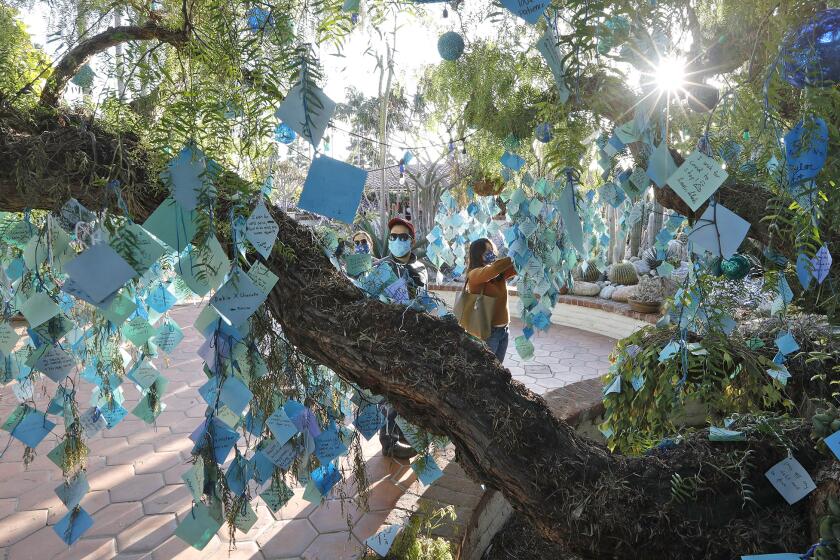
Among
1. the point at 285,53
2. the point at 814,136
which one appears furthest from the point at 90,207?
the point at 814,136

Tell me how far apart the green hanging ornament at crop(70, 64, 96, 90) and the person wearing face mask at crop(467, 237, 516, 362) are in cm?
200

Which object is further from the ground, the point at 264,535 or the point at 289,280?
the point at 289,280

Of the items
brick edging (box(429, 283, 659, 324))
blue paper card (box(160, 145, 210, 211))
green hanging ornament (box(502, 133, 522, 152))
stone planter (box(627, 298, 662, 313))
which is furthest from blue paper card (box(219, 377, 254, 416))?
stone planter (box(627, 298, 662, 313))

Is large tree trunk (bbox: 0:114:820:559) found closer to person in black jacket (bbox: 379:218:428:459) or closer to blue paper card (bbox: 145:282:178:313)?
blue paper card (bbox: 145:282:178:313)

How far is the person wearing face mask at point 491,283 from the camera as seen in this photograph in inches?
110

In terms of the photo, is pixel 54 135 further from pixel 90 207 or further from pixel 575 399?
pixel 575 399

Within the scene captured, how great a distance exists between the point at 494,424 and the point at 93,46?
3.27ft

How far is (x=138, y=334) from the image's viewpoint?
1.10 meters

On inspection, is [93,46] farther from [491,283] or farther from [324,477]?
[491,283]

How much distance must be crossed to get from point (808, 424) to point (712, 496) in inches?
12.3

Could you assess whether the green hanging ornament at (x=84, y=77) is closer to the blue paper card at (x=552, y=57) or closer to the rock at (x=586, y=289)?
the blue paper card at (x=552, y=57)

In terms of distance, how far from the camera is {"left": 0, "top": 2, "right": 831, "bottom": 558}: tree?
2.73 ft

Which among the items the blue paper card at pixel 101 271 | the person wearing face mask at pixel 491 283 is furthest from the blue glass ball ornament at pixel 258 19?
the person wearing face mask at pixel 491 283

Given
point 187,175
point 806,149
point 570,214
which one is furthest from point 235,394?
point 806,149
